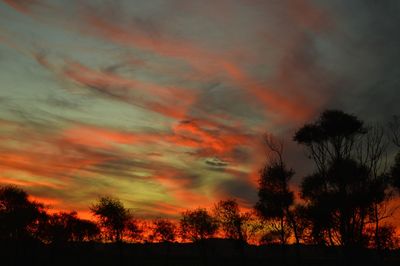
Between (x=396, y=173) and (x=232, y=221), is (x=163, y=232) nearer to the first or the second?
(x=232, y=221)

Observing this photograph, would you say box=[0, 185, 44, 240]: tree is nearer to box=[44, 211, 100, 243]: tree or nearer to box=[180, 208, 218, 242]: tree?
box=[44, 211, 100, 243]: tree

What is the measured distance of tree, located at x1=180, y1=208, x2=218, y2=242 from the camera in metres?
128

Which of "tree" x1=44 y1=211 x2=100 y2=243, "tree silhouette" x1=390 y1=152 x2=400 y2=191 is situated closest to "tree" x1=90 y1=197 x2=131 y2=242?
"tree" x1=44 y1=211 x2=100 y2=243

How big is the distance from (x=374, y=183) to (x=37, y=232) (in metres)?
96.6

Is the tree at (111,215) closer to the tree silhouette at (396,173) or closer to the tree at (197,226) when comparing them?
the tree at (197,226)

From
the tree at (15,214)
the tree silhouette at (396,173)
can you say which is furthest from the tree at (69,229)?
the tree silhouette at (396,173)

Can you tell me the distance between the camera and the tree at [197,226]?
128 meters

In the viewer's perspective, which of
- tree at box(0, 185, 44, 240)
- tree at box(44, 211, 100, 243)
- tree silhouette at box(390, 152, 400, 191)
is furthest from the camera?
tree at box(44, 211, 100, 243)

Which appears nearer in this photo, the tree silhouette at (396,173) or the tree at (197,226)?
the tree silhouette at (396,173)

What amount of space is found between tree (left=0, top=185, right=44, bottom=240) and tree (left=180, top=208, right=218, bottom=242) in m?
47.4

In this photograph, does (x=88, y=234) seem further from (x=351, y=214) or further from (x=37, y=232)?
(x=351, y=214)

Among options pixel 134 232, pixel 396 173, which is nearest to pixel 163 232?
pixel 134 232

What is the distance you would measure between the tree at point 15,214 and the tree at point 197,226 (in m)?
47.4

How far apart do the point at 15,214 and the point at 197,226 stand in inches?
2177
